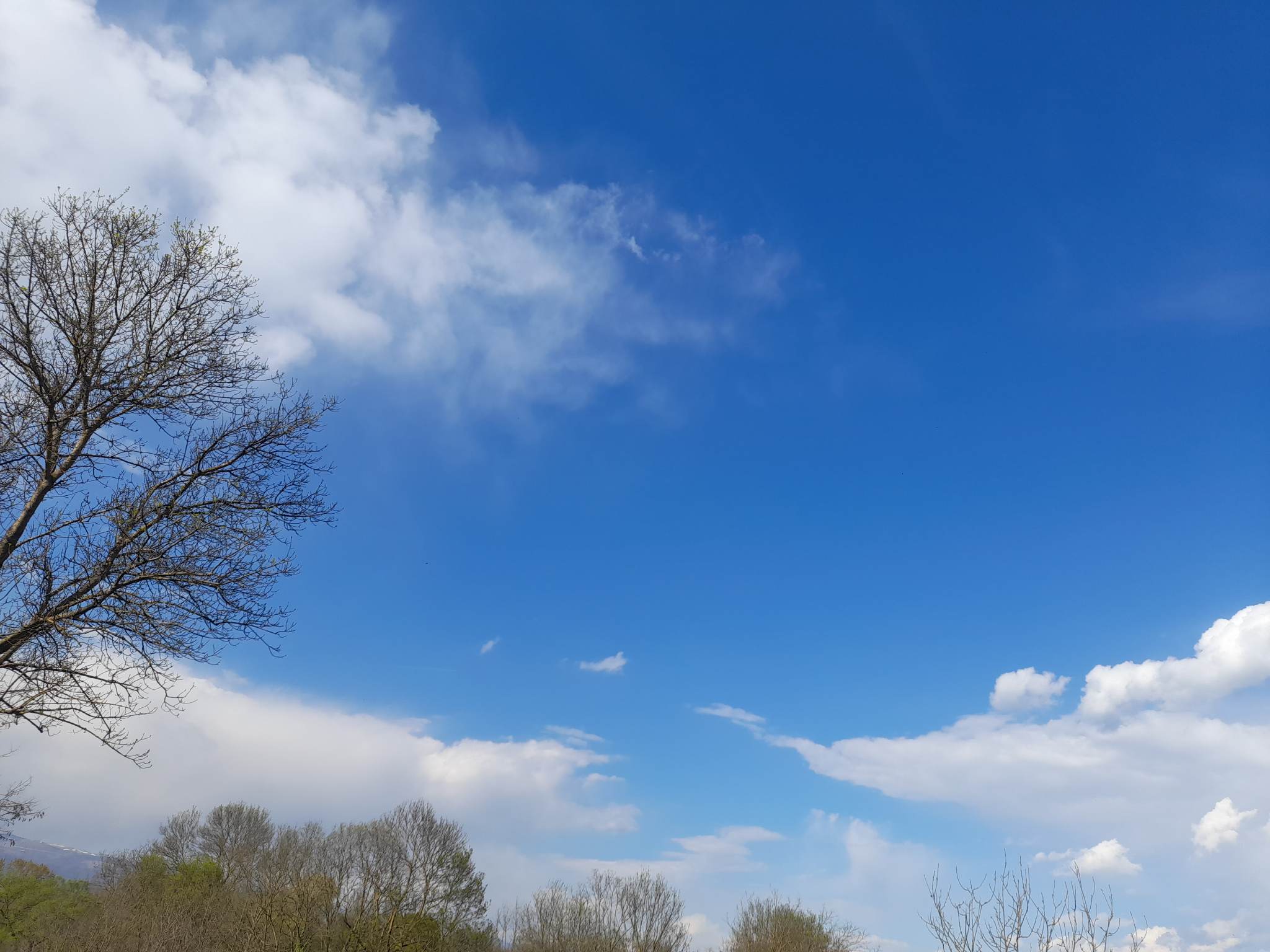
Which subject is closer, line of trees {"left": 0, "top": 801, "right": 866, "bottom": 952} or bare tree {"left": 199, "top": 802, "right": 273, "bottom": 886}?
line of trees {"left": 0, "top": 801, "right": 866, "bottom": 952}

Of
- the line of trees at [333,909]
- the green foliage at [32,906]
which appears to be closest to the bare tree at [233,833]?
the line of trees at [333,909]

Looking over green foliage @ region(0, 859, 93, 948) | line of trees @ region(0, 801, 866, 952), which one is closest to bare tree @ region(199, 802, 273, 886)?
line of trees @ region(0, 801, 866, 952)

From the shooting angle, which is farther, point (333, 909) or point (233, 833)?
point (233, 833)

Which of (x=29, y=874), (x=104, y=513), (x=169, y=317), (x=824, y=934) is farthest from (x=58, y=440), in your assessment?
(x=29, y=874)

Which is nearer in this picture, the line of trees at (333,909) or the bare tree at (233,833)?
the line of trees at (333,909)

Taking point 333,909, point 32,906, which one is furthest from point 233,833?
point 333,909

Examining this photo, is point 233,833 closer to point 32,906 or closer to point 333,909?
point 32,906

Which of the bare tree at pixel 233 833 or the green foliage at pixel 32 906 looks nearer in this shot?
the green foliage at pixel 32 906

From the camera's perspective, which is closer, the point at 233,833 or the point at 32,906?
the point at 32,906

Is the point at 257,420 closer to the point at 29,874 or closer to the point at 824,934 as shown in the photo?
the point at 824,934

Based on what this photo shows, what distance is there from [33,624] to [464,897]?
134 feet

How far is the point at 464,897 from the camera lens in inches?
1640

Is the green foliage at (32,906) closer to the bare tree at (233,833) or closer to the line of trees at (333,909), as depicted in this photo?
the line of trees at (333,909)

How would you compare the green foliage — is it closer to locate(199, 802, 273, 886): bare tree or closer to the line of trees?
the line of trees
